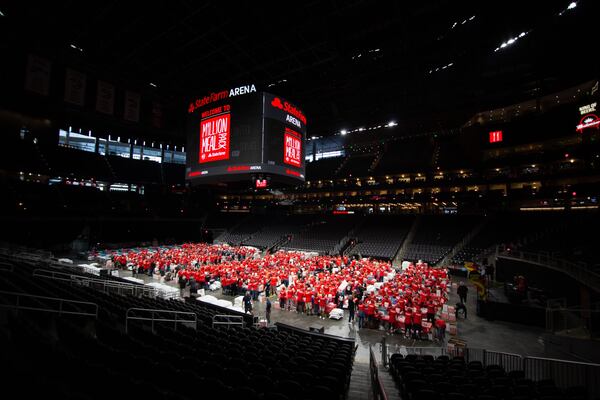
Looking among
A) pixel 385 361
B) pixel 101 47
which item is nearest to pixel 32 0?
pixel 101 47

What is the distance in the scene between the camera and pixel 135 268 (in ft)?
78.6

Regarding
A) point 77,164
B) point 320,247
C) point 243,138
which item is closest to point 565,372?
point 243,138

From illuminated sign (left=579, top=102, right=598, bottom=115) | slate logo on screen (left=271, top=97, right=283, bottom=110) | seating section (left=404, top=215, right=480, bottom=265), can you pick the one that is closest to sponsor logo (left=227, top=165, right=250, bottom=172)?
slate logo on screen (left=271, top=97, right=283, bottom=110)

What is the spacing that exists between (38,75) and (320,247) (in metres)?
31.8

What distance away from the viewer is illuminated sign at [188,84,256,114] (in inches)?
639

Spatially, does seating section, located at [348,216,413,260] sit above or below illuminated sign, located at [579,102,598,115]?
below

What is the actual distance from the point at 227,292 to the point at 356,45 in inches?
711

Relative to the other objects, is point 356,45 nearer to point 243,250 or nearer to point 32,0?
point 32,0

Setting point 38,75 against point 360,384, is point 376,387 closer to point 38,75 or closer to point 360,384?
point 360,384

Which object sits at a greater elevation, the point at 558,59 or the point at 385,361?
the point at 558,59

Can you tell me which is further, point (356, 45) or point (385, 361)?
point (356, 45)

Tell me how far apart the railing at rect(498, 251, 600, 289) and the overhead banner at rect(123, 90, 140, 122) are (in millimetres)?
28696

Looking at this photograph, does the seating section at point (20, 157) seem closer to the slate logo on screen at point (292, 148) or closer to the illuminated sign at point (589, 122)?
the slate logo on screen at point (292, 148)

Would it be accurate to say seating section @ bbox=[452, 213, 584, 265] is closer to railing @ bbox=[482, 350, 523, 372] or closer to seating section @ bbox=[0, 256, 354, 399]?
railing @ bbox=[482, 350, 523, 372]
